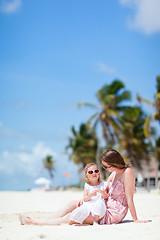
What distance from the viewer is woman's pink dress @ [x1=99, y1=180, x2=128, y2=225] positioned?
506 cm

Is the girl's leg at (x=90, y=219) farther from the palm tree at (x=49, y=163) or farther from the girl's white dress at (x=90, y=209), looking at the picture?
the palm tree at (x=49, y=163)

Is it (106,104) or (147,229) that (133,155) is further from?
(147,229)

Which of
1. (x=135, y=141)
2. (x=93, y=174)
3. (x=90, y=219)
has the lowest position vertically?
(x=90, y=219)

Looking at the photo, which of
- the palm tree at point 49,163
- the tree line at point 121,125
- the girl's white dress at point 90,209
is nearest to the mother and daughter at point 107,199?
the girl's white dress at point 90,209

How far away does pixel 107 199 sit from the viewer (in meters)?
5.25

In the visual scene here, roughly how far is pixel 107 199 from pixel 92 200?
0.87ft

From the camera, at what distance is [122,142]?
36.2 metres

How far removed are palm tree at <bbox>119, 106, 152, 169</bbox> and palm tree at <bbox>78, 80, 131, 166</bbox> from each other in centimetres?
216

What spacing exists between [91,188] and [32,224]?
112cm

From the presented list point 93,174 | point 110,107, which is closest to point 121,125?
point 110,107

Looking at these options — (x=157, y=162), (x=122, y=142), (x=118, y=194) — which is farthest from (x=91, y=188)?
(x=157, y=162)

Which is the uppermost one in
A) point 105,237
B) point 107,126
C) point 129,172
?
point 107,126

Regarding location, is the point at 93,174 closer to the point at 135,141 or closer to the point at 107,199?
the point at 107,199

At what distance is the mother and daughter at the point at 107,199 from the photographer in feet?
16.2
